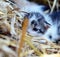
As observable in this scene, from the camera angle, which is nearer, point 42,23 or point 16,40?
point 16,40

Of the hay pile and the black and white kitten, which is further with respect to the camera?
the black and white kitten

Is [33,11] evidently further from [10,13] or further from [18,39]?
[18,39]

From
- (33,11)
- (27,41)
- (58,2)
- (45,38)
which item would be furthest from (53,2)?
(27,41)

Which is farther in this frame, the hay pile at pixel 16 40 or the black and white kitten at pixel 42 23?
the black and white kitten at pixel 42 23

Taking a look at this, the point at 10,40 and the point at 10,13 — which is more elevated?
the point at 10,13
